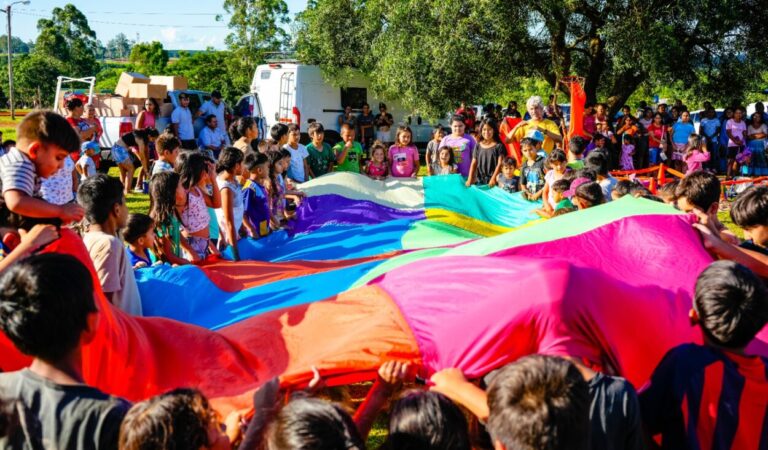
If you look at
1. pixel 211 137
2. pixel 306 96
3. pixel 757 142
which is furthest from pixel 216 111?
pixel 757 142

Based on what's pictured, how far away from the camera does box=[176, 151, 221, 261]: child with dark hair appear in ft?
18.0

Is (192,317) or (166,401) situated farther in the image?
(192,317)

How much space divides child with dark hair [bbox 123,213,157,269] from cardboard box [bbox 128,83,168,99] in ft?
38.0

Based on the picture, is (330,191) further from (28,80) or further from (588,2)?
(28,80)

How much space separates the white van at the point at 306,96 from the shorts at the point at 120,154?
5.85m

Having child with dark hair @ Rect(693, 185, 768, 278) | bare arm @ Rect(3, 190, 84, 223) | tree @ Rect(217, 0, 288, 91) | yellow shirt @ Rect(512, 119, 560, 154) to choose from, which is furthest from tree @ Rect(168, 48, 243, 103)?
child with dark hair @ Rect(693, 185, 768, 278)

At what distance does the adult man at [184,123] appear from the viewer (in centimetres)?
1262

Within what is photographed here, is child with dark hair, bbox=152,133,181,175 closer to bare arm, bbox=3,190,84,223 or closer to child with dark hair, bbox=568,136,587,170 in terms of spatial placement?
bare arm, bbox=3,190,84,223

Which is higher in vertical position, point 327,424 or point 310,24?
point 310,24

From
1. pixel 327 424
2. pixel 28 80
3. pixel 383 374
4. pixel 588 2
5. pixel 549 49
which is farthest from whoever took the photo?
pixel 28 80

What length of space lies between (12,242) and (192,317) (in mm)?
1211

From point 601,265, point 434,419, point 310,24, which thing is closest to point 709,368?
point 434,419

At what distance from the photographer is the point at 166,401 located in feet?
6.39

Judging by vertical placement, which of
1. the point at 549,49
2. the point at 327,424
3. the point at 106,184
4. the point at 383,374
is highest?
the point at 549,49
